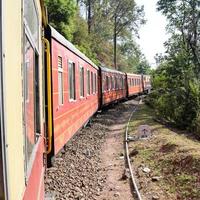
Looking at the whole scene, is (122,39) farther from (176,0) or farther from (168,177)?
(168,177)

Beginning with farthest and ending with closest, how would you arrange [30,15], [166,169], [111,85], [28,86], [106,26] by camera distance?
1. [106,26]
2. [111,85]
3. [166,169]
4. [30,15]
5. [28,86]

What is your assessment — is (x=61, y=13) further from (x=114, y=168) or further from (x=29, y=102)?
(x=29, y=102)

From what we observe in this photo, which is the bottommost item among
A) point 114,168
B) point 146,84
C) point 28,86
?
point 114,168

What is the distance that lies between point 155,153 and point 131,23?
2209 inches

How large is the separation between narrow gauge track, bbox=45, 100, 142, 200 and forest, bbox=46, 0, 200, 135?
183 inches

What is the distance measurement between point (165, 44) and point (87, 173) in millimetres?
35987

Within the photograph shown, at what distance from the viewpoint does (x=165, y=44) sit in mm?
44812

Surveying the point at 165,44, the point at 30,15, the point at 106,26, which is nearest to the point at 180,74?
the point at 165,44

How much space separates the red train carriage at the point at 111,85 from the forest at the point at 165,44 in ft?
8.27

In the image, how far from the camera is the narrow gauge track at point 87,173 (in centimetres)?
822

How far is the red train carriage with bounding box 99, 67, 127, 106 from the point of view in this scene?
24.9 m

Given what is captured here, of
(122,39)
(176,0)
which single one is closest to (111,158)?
(176,0)

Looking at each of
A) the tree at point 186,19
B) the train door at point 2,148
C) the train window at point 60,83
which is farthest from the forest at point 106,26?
the train door at point 2,148

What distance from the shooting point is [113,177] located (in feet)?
32.4
